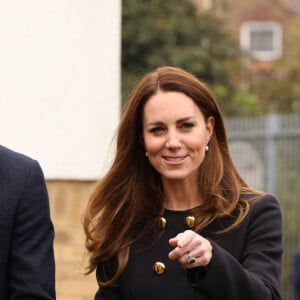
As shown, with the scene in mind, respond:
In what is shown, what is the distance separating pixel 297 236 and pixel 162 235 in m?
9.27

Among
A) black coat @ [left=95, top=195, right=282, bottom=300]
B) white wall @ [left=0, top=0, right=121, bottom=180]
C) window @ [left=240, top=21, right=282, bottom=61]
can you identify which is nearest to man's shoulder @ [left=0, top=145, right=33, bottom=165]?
black coat @ [left=95, top=195, right=282, bottom=300]

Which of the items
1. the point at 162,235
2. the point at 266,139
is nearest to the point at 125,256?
the point at 162,235

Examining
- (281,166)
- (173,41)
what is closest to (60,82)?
(281,166)

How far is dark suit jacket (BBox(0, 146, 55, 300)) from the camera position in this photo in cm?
387

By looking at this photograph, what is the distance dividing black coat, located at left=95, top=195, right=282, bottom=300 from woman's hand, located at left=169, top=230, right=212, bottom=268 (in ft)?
0.69

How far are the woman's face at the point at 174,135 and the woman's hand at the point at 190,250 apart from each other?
1.70 ft

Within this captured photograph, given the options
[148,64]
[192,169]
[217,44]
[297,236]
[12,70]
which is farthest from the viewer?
[217,44]

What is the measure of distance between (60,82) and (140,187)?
9.21ft

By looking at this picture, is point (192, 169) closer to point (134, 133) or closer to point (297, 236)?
point (134, 133)

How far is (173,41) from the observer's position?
1992cm

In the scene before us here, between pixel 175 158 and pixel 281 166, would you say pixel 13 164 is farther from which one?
pixel 281 166

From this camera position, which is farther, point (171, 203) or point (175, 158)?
point (171, 203)

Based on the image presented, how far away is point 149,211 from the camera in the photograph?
4.55 meters

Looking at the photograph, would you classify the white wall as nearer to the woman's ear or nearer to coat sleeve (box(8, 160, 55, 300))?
the woman's ear
